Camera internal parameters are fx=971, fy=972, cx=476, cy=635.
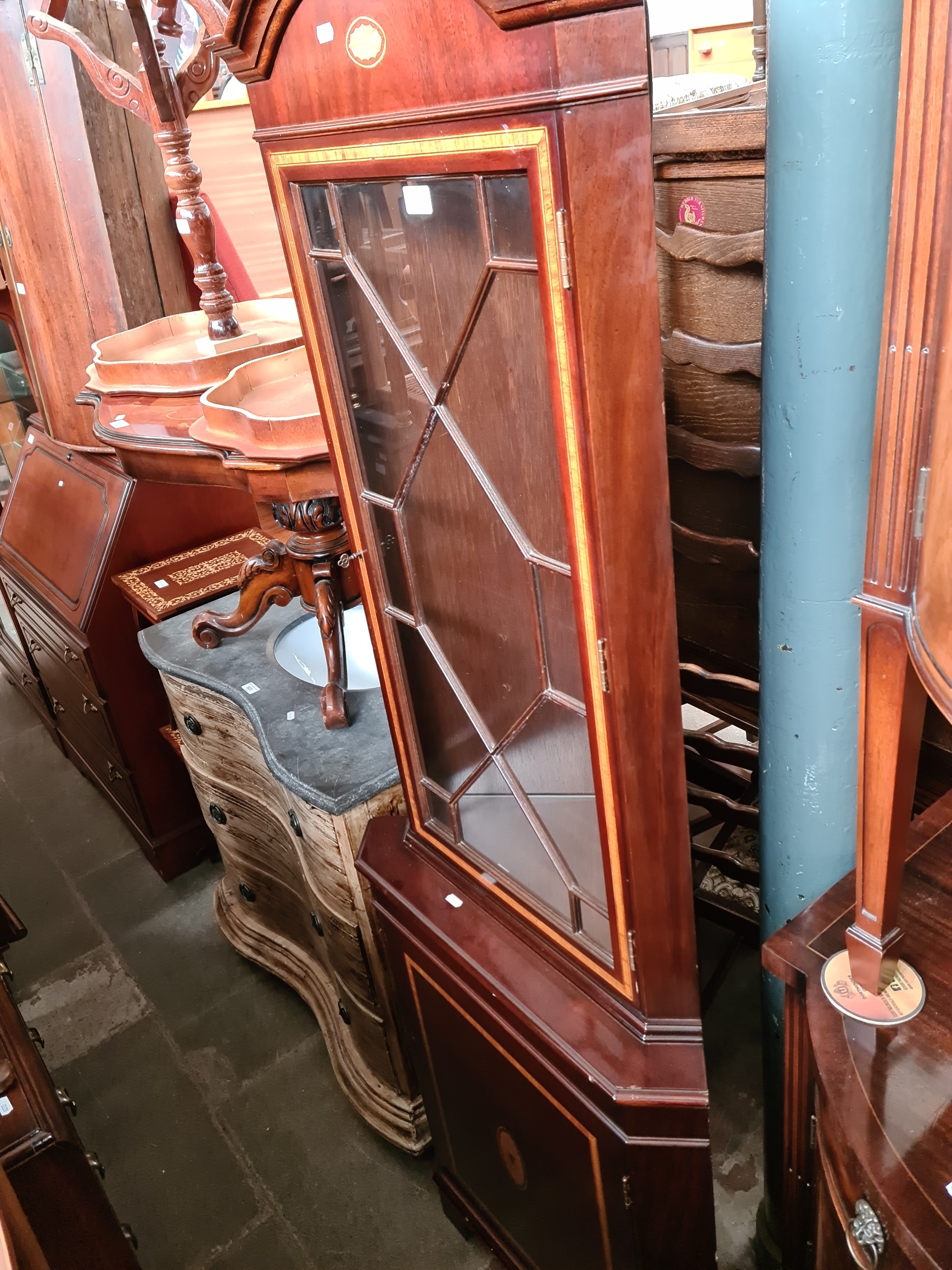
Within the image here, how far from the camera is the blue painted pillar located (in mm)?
813

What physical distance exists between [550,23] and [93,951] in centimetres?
256

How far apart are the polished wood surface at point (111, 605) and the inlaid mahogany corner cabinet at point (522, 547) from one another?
140cm

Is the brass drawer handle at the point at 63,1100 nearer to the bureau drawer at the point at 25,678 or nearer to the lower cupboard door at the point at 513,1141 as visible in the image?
the lower cupboard door at the point at 513,1141

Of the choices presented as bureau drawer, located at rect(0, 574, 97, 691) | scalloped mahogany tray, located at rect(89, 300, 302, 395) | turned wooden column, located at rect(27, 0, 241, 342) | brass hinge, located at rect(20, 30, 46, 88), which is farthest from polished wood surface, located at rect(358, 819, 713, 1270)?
brass hinge, located at rect(20, 30, 46, 88)

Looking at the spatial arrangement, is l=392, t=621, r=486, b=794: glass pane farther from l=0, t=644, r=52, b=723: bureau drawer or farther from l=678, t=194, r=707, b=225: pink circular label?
l=0, t=644, r=52, b=723: bureau drawer

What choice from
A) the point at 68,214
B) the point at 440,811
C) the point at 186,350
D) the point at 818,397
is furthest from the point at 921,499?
the point at 68,214

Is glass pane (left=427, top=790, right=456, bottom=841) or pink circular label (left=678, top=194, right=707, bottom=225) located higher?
pink circular label (left=678, top=194, right=707, bottom=225)

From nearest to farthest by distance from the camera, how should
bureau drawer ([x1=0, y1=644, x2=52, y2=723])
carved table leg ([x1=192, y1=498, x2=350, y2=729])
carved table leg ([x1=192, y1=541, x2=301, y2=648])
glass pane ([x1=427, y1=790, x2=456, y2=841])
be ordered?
glass pane ([x1=427, y1=790, x2=456, y2=841]), carved table leg ([x1=192, y1=498, x2=350, y2=729]), carved table leg ([x1=192, y1=541, x2=301, y2=648]), bureau drawer ([x1=0, y1=644, x2=52, y2=723])

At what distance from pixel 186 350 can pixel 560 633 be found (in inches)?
57.7

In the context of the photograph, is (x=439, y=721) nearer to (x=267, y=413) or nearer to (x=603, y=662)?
(x=603, y=662)

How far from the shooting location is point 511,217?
2.55 feet

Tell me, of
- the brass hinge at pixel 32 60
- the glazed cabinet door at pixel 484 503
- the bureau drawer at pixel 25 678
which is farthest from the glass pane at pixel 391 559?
the bureau drawer at pixel 25 678

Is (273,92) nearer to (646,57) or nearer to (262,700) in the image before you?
(646,57)

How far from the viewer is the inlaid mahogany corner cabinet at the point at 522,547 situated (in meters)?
0.73
